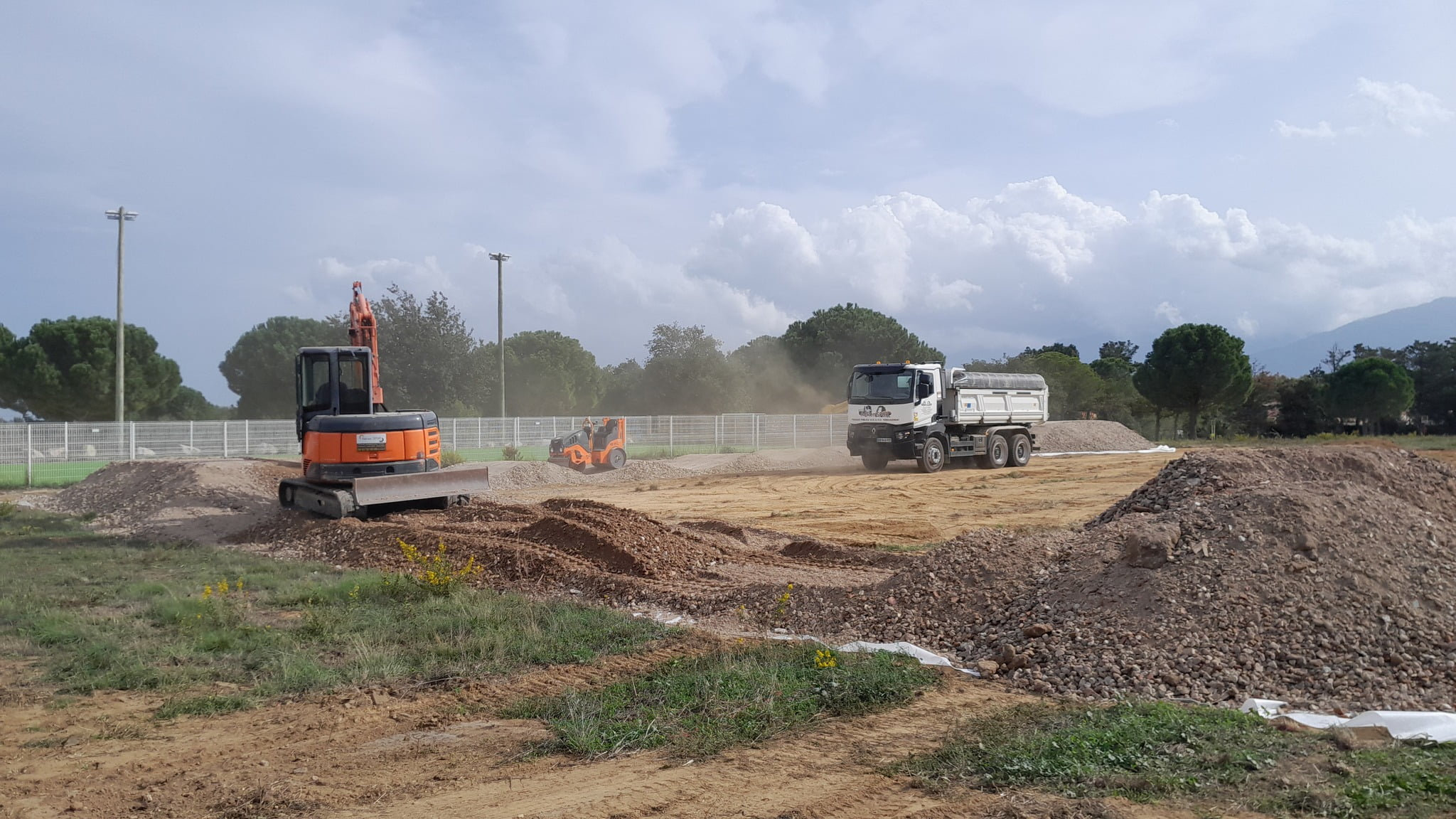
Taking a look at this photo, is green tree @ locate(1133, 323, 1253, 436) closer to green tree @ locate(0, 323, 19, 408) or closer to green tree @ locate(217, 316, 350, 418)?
green tree @ locate(217, 316, 350, 418)

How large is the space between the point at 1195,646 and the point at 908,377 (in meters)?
19.4

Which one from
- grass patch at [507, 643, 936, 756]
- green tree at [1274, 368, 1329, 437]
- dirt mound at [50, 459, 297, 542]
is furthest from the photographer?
green tree at [1274, 368, 1329, 437]

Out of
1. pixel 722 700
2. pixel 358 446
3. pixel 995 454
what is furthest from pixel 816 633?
pixel 995 454

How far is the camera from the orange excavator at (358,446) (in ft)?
49.4

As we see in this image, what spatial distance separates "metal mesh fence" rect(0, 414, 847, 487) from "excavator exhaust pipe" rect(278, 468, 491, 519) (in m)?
13.0

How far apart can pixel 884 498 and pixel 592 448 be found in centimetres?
992

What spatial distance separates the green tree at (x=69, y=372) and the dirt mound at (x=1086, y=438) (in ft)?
143

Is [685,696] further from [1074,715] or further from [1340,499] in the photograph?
[1340,499]

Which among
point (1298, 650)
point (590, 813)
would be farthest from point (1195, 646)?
point (590, 813)

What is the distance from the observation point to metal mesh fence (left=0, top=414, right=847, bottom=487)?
27.3 metres

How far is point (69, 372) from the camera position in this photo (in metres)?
48.2

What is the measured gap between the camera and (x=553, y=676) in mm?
7156

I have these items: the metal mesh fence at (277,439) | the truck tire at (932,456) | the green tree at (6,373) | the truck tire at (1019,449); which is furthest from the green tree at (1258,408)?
the green tree at (6,373)

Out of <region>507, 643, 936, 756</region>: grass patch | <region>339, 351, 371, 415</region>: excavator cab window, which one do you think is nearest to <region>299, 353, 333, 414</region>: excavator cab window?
<region>339, 351, 371, 415</region>: excavator cab window
